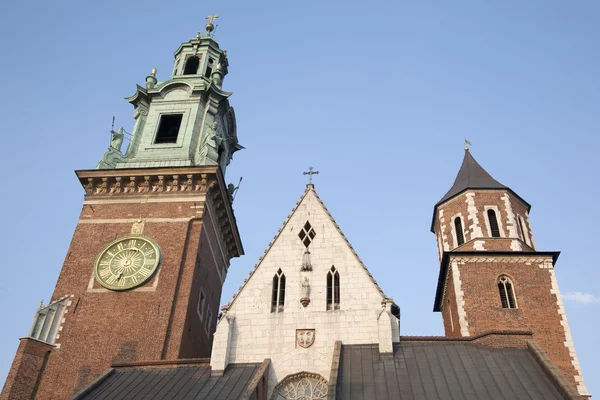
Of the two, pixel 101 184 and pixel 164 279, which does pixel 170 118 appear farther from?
pixel 164 279

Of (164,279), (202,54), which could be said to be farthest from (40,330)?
(202,54)

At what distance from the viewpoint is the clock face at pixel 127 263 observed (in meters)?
30.8

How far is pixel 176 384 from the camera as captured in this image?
906 inches

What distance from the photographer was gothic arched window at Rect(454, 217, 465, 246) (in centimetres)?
3406

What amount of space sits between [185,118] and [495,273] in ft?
64.3

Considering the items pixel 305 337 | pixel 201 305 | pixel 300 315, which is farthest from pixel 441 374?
pixel 201 305

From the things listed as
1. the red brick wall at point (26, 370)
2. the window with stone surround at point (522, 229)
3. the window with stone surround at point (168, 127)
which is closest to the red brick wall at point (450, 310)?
the window with stone surround at point (522, 229)

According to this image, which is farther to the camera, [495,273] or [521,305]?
[495,273]

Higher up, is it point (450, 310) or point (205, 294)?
point (205, 294)

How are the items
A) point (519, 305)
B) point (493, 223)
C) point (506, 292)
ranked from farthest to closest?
point (493, 223), point (506, 292), point (519, 305)

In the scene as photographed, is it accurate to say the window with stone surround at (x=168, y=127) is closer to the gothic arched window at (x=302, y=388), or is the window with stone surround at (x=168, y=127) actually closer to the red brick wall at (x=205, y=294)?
the red brick wall at (x=205, y=294)

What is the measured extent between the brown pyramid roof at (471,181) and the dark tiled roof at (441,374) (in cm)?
1334

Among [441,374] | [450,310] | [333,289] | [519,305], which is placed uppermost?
[450,310]

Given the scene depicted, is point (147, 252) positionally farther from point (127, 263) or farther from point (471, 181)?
point (471, 181)
